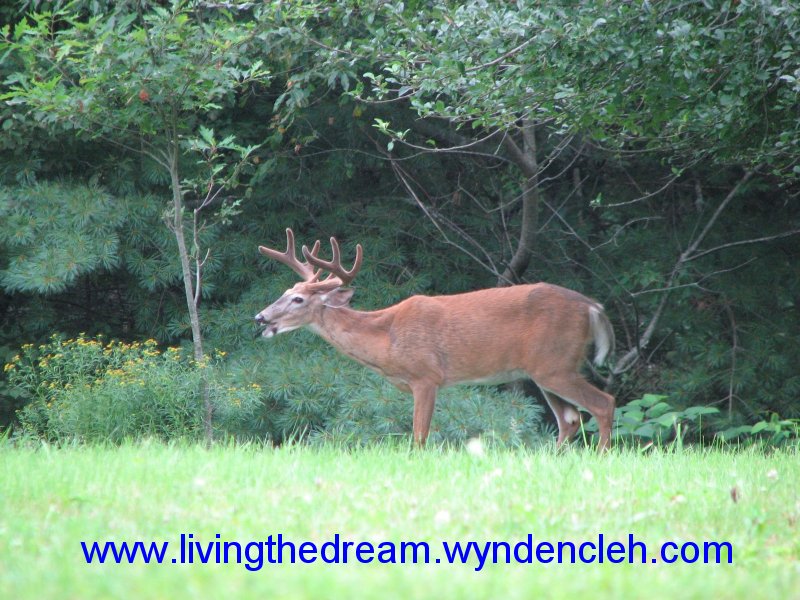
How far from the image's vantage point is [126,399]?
7363 millimetres

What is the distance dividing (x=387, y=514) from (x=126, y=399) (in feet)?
12.6

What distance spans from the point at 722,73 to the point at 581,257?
505 centimetres

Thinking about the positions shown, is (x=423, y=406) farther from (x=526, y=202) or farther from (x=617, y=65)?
(x=617, y=65)

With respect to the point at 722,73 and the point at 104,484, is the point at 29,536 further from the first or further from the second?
the point at 722,73

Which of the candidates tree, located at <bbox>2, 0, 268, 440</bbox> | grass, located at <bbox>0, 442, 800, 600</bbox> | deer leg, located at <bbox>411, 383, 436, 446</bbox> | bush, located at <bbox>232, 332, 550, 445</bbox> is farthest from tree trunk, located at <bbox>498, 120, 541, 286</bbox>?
grass, located at <bbox>0, 442, 800, 600</bbox>

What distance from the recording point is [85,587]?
9.66 ft

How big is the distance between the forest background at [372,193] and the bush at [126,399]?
0.07 ft

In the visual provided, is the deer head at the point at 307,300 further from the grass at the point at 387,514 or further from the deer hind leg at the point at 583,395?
the grass at the point at 387,514

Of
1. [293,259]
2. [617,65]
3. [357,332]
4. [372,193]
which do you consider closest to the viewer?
[617,65]

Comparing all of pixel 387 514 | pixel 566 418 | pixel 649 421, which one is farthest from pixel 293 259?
pixel 387 514

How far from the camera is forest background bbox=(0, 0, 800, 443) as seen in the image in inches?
256

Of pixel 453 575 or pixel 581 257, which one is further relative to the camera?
pixel 581 257

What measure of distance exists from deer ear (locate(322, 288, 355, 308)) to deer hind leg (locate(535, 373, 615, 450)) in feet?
5.24

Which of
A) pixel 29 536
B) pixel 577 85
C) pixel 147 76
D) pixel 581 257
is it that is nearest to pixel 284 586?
pixel 29 536
